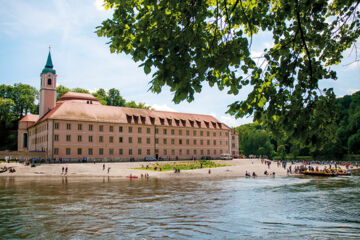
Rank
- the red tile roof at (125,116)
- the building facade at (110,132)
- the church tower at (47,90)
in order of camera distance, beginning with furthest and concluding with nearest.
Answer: the church tower at (47,90) < the red tile roof at (125,116) < the building facade at (110,132)

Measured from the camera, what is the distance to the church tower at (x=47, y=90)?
70312mm

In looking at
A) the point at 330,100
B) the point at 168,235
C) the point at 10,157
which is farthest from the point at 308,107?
the point at 10,157

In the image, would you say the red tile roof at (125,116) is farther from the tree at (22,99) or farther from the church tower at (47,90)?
the tree at (22,99)

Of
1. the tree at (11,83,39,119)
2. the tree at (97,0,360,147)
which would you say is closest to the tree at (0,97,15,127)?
the tree at (11,83,39,119)

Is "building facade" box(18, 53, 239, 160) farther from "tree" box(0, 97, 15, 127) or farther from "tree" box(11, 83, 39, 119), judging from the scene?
"tree" box(11, 83, 39, 119)

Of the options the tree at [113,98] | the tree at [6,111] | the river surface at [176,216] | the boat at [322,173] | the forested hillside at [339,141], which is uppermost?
the tree at [113,98]

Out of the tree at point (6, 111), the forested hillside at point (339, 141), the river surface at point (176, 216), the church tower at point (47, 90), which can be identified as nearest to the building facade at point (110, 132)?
the church tower at point (47, 90)

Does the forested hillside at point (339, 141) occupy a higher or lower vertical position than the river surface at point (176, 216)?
higher

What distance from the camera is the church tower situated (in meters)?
70.3

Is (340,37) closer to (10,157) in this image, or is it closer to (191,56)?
(191,56)

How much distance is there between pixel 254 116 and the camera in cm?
745

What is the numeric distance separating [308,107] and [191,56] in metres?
3.08

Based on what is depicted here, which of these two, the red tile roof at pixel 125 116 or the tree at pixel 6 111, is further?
the tree at pixel 6 111

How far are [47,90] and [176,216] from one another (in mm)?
62221
